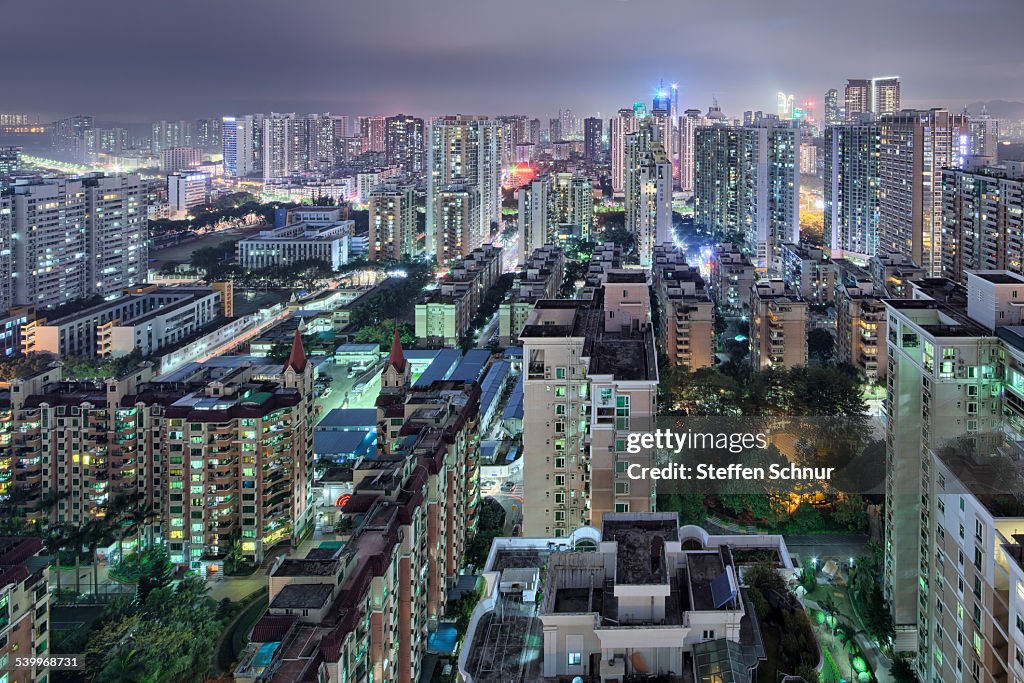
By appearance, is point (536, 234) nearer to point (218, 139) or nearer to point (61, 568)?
point (61, 568)

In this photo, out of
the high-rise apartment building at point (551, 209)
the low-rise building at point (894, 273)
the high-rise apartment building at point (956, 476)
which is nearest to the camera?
the high-rise apartment building at point (956, 476)

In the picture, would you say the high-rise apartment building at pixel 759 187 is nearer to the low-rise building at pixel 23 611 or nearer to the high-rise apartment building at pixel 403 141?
the high-rise apartment building at pixel 403 141

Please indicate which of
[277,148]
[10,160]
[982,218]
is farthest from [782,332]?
[277,148]

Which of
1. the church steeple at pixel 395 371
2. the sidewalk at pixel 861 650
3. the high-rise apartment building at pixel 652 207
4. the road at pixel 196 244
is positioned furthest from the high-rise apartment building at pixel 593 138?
the sidewalk at pixel 861 650

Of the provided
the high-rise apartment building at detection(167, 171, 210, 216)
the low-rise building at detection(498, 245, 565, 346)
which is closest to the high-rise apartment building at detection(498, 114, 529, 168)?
the high-rise apartment building at detection(167, 171, 210, 216)

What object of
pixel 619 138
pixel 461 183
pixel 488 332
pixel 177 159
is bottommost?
pixel 488 332

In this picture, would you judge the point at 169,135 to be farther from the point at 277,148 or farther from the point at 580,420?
the point at 580,420
